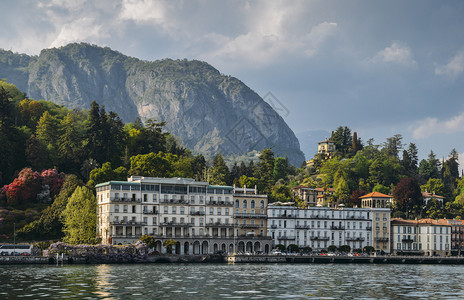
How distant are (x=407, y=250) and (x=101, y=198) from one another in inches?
2946

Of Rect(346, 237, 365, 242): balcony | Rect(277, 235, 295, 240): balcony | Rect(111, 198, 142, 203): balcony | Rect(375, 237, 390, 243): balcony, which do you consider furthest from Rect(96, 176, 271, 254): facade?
Rect(375, 237, 390, 243): balcony

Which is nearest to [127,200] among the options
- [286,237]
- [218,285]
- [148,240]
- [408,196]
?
[148,240]

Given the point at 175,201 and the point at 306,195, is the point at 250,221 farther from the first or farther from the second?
the point at 306,195

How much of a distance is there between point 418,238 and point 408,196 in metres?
24.2

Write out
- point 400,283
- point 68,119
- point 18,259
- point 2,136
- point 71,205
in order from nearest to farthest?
point 400,283 < point 18,259 < point 71,205 < point 2,136 < point 68,119

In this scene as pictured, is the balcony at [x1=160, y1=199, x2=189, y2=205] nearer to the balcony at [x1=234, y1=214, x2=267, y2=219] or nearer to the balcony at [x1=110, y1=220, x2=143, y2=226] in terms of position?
the balcony at [x1=110, y1=220, x2=143, y2=226]

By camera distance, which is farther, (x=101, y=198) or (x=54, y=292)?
(x=101, y=198)

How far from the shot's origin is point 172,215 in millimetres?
138750

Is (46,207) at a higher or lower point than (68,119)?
lower

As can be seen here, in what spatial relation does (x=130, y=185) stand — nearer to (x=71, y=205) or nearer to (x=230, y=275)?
(x=71, y=205)

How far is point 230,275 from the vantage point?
86.8 meters

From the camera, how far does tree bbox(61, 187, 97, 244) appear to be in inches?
4942

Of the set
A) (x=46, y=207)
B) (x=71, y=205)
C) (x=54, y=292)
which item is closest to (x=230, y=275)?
(x=54, y=292)

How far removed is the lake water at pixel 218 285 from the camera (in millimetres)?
61625
